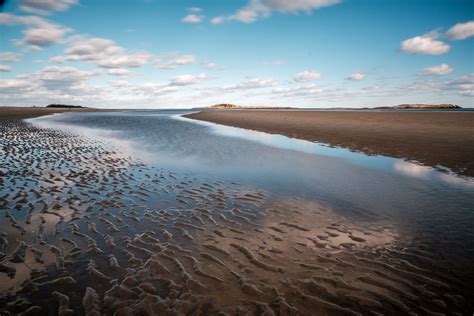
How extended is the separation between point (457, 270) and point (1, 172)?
15534 millimetres

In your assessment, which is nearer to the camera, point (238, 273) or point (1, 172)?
point (238, 273)

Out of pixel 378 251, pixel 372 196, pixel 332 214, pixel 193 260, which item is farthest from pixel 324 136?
pixel 193 260

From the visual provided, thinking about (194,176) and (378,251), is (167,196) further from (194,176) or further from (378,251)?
(378,251)

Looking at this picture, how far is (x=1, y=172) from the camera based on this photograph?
1154cm

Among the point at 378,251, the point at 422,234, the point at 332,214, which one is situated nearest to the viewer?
the point at 378,251

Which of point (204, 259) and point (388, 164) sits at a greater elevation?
point (388, 164)

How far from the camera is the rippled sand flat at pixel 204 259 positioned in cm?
401

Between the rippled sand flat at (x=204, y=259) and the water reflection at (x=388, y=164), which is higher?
the water reflection at (x=388, y=164)

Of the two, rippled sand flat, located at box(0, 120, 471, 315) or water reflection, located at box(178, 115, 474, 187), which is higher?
water reflection, located at box(178, 115, 474, 187)

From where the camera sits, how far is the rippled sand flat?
158 inches

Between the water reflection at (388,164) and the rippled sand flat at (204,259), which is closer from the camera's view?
the rippled sand flat at (204,259)

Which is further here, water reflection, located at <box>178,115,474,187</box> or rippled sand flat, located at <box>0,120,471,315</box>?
water reflection, located at <box>178,115,474,187</box>

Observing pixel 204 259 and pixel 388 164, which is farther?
pixel 388 164

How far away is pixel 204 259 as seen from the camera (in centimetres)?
521
